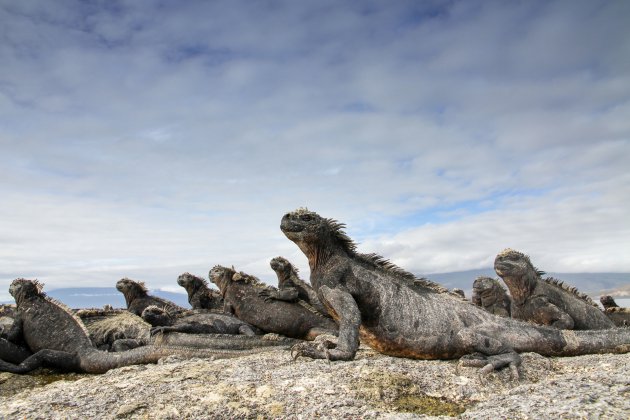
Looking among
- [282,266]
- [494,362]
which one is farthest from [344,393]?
[282,266]

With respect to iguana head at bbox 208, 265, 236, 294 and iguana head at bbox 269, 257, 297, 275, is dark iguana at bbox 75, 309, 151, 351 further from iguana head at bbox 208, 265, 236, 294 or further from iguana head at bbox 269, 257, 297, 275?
iguana head at bbox 269, 257, 297, 275

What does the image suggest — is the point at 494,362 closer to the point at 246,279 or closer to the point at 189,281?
the point at 246,279

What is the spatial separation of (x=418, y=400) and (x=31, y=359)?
22.0 ft

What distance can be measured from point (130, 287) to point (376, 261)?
375 inches

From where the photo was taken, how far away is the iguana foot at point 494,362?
582 centimetres

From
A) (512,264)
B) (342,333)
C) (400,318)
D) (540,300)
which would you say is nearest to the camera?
(342,333)

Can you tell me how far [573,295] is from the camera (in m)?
9.97

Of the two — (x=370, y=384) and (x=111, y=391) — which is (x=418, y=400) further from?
(x=111, y=391)

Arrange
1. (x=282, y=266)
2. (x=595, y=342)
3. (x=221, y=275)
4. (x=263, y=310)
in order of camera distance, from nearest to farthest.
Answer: (x=595, y=342) → (x=263, y=310) → (x=221, y=275) → (x=282, y=266)

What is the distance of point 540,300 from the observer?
369 inches

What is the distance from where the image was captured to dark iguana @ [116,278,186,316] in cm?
1462

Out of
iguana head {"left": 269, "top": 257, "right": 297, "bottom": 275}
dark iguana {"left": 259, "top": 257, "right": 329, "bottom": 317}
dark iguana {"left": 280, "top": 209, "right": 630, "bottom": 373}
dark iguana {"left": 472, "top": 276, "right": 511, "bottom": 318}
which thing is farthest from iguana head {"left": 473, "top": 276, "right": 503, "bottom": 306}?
iguana head {"left": 269, "top": 257, "right": 297, "bottom": 275}

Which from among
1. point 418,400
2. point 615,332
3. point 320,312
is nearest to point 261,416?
point 418,400

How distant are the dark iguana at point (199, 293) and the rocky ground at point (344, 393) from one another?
849 centimetres
